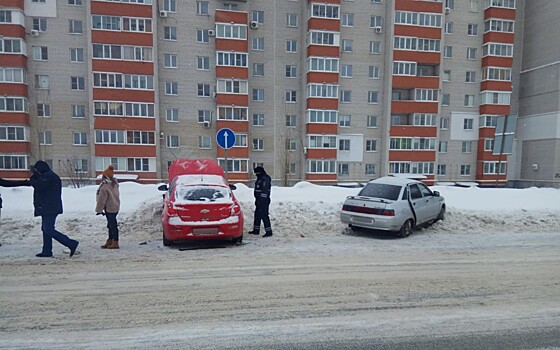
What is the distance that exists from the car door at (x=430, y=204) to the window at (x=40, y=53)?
114 feet

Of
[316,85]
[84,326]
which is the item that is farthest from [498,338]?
[316,85]

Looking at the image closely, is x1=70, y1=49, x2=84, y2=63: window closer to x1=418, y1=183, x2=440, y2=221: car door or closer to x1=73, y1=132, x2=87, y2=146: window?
x1=73, y1=132, x2=87, y2=146: window

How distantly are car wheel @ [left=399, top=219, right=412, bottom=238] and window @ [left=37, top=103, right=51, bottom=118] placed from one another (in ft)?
111

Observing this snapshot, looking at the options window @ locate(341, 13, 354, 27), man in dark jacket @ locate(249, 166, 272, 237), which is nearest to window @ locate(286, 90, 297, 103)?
A: window @ locate(341, 13, 354, 27)

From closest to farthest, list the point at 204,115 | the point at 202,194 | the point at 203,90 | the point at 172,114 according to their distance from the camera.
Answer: the point at 202,194, the point at 172,114, the point at 203,90, the point at 204,115

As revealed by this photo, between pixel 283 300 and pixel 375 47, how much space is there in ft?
119

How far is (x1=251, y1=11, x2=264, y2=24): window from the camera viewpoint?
34.0m

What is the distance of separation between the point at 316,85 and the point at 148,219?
27425mm

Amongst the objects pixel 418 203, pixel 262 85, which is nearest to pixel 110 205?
pixel 418 203

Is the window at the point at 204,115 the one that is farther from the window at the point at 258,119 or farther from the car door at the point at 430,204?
the car door at the point at 430,204

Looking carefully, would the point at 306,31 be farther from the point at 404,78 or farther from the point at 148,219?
the point at 148,219

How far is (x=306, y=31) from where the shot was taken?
3456 cm

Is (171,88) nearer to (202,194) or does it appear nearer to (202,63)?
(202,63)

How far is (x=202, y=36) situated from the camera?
33.1m
